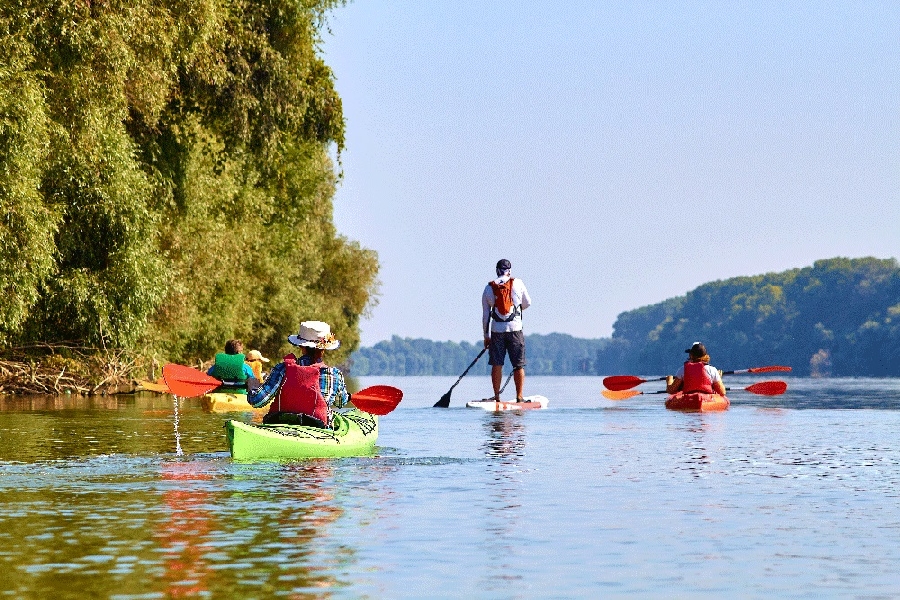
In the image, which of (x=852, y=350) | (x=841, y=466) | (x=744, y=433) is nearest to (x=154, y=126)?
(x=744, y=433)

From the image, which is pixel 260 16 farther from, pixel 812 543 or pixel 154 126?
pixel 812 543

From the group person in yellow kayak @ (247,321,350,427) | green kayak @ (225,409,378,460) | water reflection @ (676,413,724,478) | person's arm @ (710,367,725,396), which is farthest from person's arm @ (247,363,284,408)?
person's arm @ (710,367,725,396)

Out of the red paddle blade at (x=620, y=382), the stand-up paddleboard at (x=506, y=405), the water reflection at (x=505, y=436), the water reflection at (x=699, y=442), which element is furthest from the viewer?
the red paddle blade at (x=620, y=382)

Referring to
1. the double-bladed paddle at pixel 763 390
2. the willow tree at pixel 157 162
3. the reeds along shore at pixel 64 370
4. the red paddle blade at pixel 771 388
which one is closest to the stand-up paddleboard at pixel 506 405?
the double-bladed paddle at pixel 763 390

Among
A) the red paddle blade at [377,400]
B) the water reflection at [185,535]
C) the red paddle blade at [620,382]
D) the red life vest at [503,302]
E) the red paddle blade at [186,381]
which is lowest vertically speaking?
the water reflection at [185,535]

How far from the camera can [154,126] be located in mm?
29281

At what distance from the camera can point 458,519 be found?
941 cm

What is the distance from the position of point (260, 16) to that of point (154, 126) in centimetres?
476

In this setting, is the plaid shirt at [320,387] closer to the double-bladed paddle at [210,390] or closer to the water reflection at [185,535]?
the water reflection at [185,535]

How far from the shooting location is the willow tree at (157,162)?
76.7 ft

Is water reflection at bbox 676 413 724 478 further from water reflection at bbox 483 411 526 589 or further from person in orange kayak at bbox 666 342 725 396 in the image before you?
water reflection at bbox 483 411 526 589

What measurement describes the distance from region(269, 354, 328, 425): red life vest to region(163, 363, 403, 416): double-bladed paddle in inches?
97.2

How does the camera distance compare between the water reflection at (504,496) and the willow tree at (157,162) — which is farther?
the willow tree at (157,162)

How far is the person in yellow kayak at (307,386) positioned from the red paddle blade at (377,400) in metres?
2.36
